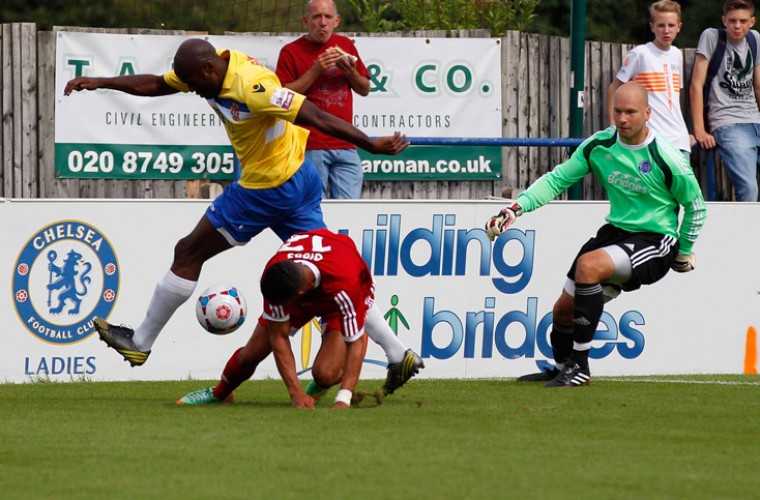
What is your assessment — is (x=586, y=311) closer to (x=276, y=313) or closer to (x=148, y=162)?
(x=276, y=313)

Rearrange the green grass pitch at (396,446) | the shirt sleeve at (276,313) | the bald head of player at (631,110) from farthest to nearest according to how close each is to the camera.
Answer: the bald head of player at (631,110), the shirt sleeve at (276,313), the green grass pitch at (396,446)

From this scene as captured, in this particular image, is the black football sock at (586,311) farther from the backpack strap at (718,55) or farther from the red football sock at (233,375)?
the backpack strap at (718,55)

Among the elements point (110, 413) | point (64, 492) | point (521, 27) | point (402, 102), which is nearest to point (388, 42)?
point (402, 102)

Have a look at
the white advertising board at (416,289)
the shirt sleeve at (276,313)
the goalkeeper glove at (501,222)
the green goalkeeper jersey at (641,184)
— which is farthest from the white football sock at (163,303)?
the green goalkeeper jersey at (641,184)

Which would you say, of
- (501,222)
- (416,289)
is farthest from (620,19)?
(501,222)

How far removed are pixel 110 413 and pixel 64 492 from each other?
2.62 m

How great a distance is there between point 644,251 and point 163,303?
323cm

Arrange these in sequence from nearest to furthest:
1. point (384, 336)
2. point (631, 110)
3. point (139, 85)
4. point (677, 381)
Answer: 1. point (384, 336)
2. point (139, 85)
3. point (631, 110)
4. point (677, 381)

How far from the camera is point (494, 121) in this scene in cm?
1320

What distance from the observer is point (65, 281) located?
35.3 feet

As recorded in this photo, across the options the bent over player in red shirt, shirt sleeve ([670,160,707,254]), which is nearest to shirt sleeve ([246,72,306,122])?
the bent over player in red shirt

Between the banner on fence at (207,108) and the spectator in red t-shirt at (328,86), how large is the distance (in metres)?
1.18

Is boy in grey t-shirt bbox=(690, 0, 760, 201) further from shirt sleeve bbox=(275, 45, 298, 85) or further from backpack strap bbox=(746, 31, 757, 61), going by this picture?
shirt sleeve bbox=(275, 45, 298, 85)

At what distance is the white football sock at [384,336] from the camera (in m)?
8.41
